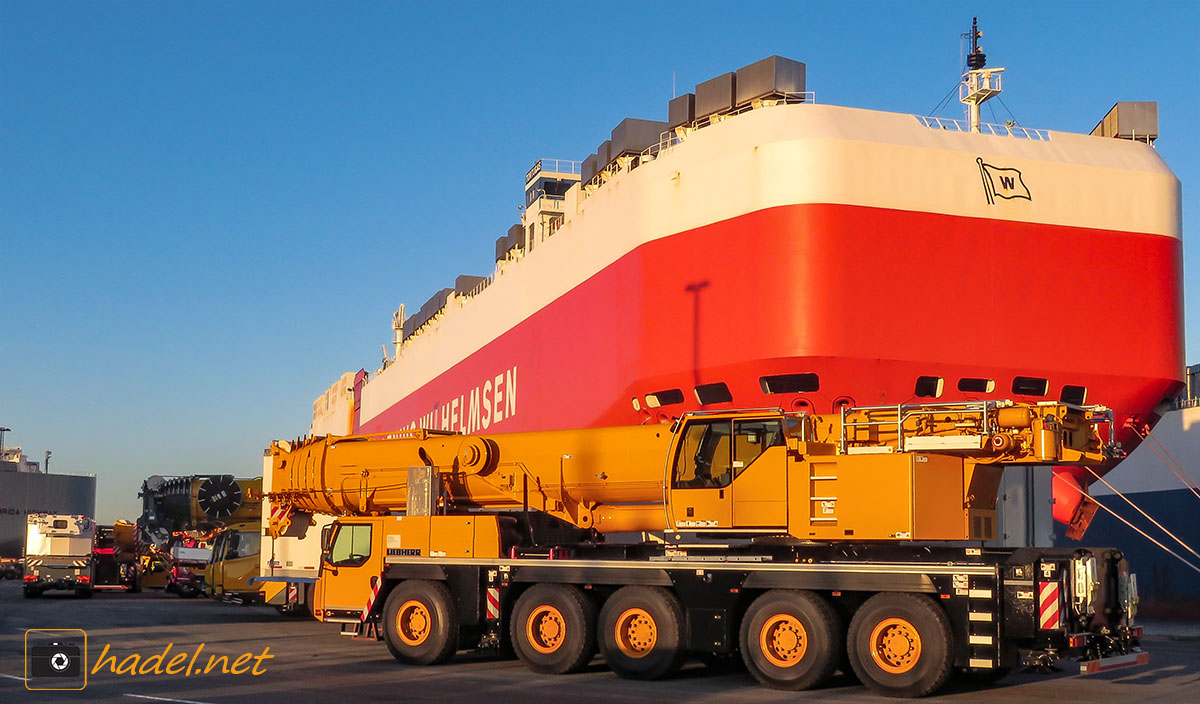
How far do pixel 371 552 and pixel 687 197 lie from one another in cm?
1054

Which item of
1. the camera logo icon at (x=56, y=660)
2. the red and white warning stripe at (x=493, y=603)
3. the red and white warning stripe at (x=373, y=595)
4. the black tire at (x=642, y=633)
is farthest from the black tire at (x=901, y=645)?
the camera logo icon at (x=56, y=660)

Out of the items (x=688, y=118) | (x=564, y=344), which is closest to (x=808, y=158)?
(x=688, y=118)

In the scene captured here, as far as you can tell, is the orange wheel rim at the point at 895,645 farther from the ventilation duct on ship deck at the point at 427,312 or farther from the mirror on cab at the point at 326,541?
the ventilation duct on ship deck at the point at 427,312

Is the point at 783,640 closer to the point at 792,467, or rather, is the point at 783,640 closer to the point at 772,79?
the point at 792,467

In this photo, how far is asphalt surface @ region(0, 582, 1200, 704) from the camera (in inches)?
498

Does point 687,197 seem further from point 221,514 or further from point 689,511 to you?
point 221,514

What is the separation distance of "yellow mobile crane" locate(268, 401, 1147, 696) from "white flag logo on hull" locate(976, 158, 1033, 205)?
9757 mm

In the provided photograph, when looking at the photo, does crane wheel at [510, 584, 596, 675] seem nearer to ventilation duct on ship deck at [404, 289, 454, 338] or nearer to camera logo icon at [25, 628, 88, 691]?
camera logo icon at [25, 628, 88, 691]

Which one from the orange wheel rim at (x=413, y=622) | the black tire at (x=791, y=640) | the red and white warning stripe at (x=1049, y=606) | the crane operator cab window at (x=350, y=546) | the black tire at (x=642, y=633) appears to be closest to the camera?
the red and white warning stripe at (x=1049, y=606)

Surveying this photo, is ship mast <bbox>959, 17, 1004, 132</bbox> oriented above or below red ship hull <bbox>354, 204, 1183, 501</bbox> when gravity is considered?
above

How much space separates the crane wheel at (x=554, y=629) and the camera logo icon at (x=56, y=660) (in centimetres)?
544

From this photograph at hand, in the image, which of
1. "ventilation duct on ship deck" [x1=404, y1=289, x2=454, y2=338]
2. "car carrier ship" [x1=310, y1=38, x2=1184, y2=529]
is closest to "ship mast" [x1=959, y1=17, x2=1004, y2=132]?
"car carrier ship" [x1=310, y1=38, x2=1184, y2=529]

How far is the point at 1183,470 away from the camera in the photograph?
35.3 metres

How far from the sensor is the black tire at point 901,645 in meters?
12.6
